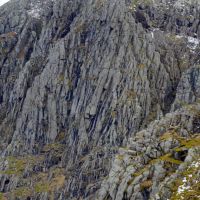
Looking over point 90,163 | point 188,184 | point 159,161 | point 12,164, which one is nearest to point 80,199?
point 90,163

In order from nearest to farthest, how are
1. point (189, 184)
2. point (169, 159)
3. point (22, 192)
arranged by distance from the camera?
point (189, 184) → point (169, 159) → point (22, 192)

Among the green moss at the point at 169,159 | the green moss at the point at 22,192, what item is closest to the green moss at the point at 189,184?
the green moss at the point at 169,159

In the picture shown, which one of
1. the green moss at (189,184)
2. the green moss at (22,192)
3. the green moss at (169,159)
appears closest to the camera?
the green moss at (189,184)

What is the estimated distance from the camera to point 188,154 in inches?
4267

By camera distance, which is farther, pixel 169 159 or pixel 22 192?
pixel 22 192

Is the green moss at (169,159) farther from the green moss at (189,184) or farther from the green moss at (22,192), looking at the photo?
the green moss at (22,192)

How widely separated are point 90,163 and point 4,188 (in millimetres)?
36198

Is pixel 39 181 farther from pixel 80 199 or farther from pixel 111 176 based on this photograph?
pixel 111 176

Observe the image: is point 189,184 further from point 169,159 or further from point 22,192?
point 22,192

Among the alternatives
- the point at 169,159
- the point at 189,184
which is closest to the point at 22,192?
the point at 169,159

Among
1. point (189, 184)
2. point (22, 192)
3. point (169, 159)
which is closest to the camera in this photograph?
point (189, 184)

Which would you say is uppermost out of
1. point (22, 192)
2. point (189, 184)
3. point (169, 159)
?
point (169, 159)

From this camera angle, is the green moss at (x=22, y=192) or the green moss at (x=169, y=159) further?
the green moss at (x=22, y=192)

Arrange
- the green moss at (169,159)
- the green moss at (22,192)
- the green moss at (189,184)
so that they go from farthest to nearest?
the green moss at (22,192), the green moss at (169,159), the green moss at (189,184)
